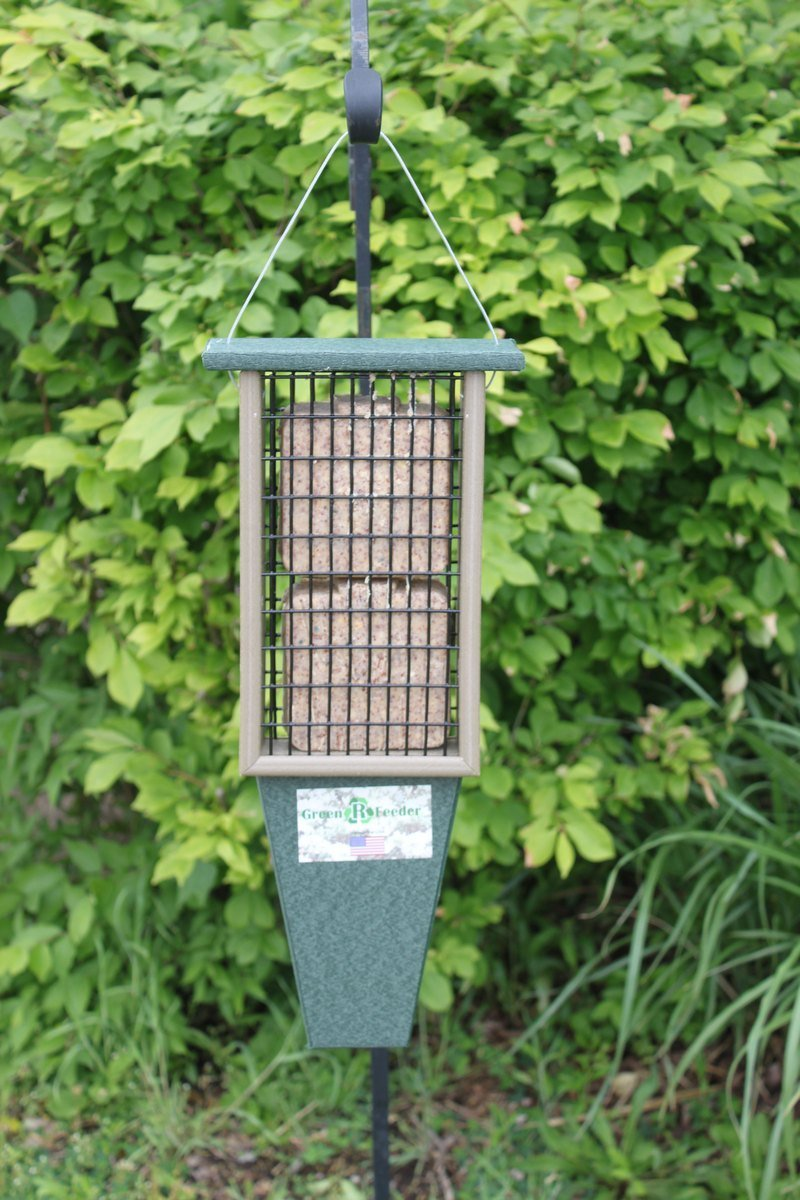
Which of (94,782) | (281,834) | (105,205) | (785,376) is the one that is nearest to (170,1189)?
(94,782)

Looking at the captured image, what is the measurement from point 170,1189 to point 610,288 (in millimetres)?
2252

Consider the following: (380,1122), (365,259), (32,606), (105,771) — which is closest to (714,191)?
(365,259)

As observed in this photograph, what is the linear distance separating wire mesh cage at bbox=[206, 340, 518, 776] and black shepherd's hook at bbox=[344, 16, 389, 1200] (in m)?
0.20

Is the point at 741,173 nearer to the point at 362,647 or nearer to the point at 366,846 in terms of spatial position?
the point at 362,647

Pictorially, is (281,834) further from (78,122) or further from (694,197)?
(694,197)

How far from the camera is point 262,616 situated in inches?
55.9

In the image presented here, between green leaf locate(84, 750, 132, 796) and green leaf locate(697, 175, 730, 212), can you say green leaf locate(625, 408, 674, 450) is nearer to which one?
green leaf locate(697, 175, 730, 212)

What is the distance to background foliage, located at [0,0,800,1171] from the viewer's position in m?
2.13

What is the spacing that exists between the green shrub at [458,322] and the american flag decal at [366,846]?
0.66m

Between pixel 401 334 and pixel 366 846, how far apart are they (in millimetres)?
1047

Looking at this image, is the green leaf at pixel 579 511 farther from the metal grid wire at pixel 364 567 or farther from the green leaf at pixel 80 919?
the green leaf at pixel 80 919

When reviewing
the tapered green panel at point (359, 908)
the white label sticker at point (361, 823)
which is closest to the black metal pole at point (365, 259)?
the tapered green panel at point (359, 908)

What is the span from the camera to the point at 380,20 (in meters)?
2.27

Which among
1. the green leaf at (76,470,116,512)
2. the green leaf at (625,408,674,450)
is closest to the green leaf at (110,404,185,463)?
the green leaf at (76,470,116,512)
